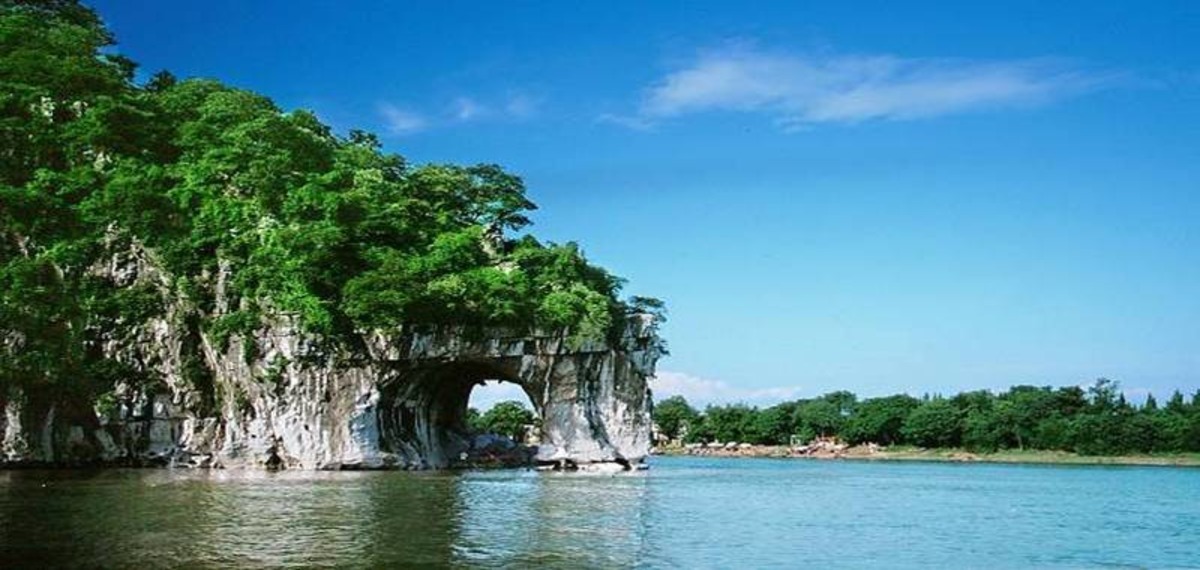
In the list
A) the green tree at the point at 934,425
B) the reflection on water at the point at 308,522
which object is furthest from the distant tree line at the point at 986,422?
the reflection on water at the point at 308,522

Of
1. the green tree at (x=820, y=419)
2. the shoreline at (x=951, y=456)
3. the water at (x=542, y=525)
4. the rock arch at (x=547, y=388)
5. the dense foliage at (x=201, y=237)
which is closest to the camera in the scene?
the water at (x=542, y=525)

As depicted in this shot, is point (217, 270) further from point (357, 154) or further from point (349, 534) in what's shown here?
point (349, 534)


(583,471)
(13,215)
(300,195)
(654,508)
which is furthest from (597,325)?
(13,215)

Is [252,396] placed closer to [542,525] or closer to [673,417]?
[542,525]

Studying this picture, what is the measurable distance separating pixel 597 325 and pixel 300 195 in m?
12.2

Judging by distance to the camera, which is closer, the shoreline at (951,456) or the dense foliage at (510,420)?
the shoreline at (951,456)

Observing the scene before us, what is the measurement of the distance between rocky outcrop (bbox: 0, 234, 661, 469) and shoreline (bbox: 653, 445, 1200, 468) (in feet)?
148

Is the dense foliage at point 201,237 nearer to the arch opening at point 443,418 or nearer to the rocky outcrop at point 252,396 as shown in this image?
the rocky outcrop at point 252,396

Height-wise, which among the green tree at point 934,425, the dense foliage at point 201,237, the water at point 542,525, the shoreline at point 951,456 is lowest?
the water at point 542,525

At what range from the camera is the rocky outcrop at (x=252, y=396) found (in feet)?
122

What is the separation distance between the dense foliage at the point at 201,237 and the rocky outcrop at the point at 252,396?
626 mm

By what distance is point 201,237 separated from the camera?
38.3m

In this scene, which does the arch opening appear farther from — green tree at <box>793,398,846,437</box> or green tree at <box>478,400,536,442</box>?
green tree at <box>793,398,846,437</box>

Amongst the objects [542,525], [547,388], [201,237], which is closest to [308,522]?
[542,525]
